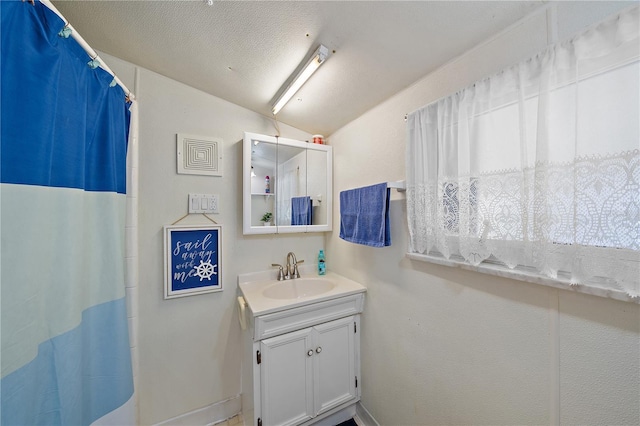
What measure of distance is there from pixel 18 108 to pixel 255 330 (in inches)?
46.7

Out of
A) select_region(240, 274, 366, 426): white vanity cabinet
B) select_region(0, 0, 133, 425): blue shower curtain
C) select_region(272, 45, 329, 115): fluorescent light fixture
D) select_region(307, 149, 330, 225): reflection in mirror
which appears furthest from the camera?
select_region(307, 149, 330, 225): reflection in mirror

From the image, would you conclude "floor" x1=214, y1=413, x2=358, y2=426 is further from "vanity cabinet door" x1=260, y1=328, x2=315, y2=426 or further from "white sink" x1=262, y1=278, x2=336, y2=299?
"white sink" x1=262, y1=278, x2=336, y2=299

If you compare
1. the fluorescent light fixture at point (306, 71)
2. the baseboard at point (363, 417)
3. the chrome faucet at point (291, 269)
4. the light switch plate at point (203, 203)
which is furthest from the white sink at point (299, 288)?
the fluorescent light fixture at point (306, 71)

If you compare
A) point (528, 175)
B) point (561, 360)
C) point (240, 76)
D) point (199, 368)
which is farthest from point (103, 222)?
point (561, 360)

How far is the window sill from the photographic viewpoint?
0.57 metres

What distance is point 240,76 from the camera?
1.29 meters

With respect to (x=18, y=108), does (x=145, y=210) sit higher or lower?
lower

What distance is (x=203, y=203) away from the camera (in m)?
1.50

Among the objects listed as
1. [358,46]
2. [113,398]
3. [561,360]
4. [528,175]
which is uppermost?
[358,46]

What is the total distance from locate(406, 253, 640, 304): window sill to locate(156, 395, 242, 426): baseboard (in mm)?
1734

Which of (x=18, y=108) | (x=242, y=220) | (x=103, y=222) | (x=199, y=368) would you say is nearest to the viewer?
(x=18, y=108)

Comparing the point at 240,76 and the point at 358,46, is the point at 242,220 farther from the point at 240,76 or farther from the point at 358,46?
the point at 358,46

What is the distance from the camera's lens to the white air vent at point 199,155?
57.2 inches

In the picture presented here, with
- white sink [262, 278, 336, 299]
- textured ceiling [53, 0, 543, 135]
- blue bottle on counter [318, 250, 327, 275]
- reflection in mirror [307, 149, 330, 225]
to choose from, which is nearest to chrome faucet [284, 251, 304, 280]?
white sink [262, 278, 336, 299]
